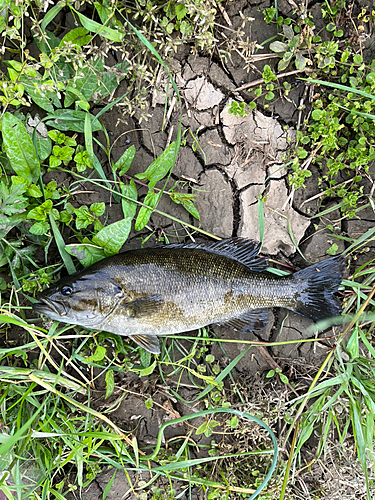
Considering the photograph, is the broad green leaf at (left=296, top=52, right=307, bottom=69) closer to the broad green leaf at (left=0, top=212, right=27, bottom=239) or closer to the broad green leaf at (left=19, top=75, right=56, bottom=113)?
the broad green leaf at (left=19, top=75, right=56, bottom=113)

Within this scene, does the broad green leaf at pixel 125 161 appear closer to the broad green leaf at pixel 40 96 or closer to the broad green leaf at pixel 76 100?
the broad green leaf at pixel 76 100

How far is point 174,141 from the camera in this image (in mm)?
3221

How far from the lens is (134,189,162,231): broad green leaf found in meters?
3.06

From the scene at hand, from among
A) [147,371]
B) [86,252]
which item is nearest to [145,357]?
[147,371]

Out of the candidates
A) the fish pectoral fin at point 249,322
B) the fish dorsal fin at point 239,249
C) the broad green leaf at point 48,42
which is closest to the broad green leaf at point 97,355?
the fish pectoral fin at point 249,322

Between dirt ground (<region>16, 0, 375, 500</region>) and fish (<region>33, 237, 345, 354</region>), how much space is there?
23cm

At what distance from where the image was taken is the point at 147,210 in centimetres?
307

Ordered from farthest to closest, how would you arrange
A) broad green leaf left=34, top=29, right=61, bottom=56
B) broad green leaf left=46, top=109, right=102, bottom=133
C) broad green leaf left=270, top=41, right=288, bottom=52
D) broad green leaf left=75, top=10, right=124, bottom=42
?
broad green leaf left=270, top=41, right=288, bottom=52 → broad green leaf left=46, top=109, right=102, bottom=133 → broad green leaf left=34, top=29, right=61, bottom=56 → broad green leaf left=75, top=10, right=124, bottom=42

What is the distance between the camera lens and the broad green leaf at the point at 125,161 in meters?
3.05

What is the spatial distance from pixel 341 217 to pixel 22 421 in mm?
3459

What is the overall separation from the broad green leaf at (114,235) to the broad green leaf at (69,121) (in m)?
0.88

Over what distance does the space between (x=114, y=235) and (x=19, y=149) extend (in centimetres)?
105

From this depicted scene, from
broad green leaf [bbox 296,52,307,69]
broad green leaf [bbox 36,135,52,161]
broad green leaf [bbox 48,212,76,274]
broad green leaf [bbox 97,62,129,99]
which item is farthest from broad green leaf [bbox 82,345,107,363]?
broad green leaf [bbox 296,52,307,69]

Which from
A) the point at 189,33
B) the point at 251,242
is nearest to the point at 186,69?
the point at 189,33
